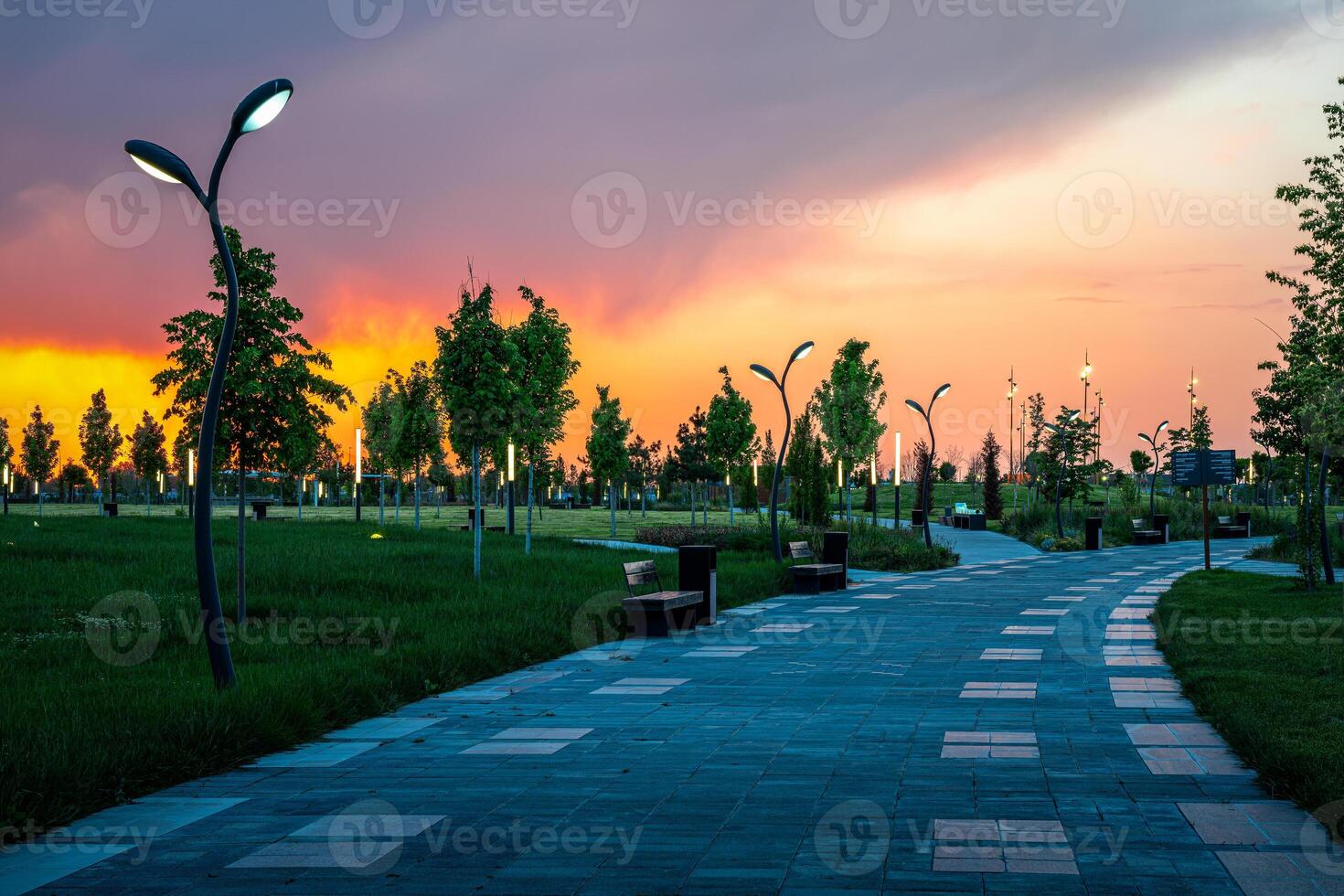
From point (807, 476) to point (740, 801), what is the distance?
29211mm

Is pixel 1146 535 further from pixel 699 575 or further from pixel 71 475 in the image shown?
pixel 71 475

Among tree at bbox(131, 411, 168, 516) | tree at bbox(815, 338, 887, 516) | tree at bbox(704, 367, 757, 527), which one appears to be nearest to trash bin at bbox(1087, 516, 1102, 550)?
tree at bbox(815, 338, 887, 516)

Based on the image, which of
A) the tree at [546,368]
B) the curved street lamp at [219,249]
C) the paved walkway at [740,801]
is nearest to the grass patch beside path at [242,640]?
the paved walkway at [740,801]

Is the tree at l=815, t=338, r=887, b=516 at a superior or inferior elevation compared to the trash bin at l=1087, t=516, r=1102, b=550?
superior

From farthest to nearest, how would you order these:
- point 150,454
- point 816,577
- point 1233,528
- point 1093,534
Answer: point 150,454 → point 1233,528 → point 1093,534 → point 816,577

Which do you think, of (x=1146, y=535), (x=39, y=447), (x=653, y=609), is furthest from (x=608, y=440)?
(x=39, y=447)

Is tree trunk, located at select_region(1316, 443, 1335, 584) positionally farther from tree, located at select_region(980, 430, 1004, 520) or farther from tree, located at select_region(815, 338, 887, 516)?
tree, located at select_region(980, 430, 1004, 520)

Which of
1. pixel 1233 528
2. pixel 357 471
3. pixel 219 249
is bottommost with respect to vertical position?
pixel 1233 528

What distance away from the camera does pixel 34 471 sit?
79875 millimetres

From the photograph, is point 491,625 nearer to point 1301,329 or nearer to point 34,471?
point 1301,329

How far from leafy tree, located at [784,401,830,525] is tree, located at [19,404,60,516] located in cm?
6481

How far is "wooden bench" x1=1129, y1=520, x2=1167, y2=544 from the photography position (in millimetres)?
43750

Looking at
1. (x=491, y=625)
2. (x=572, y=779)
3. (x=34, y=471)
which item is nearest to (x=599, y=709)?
(x=572, y=779)

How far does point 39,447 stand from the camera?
80562 mm
